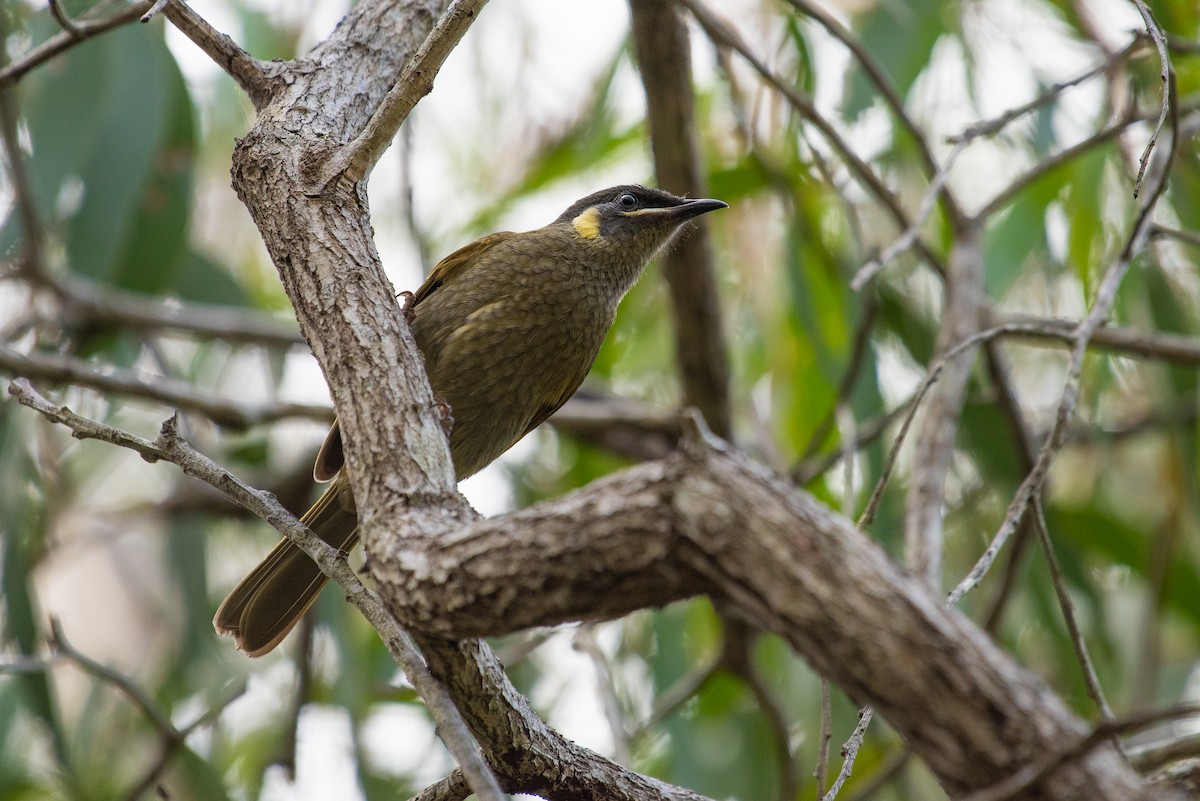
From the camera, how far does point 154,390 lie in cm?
413

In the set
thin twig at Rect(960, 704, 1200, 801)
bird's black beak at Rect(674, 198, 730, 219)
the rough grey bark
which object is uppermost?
bird's black beak at Rect(674, 198, 730, 219)

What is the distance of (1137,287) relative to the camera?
4.70 meters

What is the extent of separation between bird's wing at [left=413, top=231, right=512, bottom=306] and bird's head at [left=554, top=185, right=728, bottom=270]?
12.0 inches

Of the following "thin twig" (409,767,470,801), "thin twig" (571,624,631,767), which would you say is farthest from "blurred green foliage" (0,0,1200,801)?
"thin twig" (409,767,470,801)

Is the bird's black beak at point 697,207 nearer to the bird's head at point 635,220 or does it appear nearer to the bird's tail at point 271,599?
the bird's head at point 635,220

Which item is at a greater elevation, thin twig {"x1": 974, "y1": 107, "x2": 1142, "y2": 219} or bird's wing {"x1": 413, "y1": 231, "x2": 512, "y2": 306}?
bird's wing {"x1": 413, "y1": 231, "x2": 512, "y2": 306}

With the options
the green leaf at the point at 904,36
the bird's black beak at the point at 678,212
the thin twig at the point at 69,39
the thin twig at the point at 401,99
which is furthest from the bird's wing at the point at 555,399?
the green leaf at the point at 904,36

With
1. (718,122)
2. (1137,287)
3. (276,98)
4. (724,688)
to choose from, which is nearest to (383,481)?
(276,98)

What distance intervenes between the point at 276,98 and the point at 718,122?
353 centimetres

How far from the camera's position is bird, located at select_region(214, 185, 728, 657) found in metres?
3.18

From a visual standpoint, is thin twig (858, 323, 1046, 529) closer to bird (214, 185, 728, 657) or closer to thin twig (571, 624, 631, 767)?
thin twig (571, 624, 631, 767)

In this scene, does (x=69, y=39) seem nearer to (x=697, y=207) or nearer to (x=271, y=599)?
(x=271, y=599)

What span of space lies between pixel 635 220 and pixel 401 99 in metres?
1.72

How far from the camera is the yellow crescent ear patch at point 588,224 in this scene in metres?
3.82
